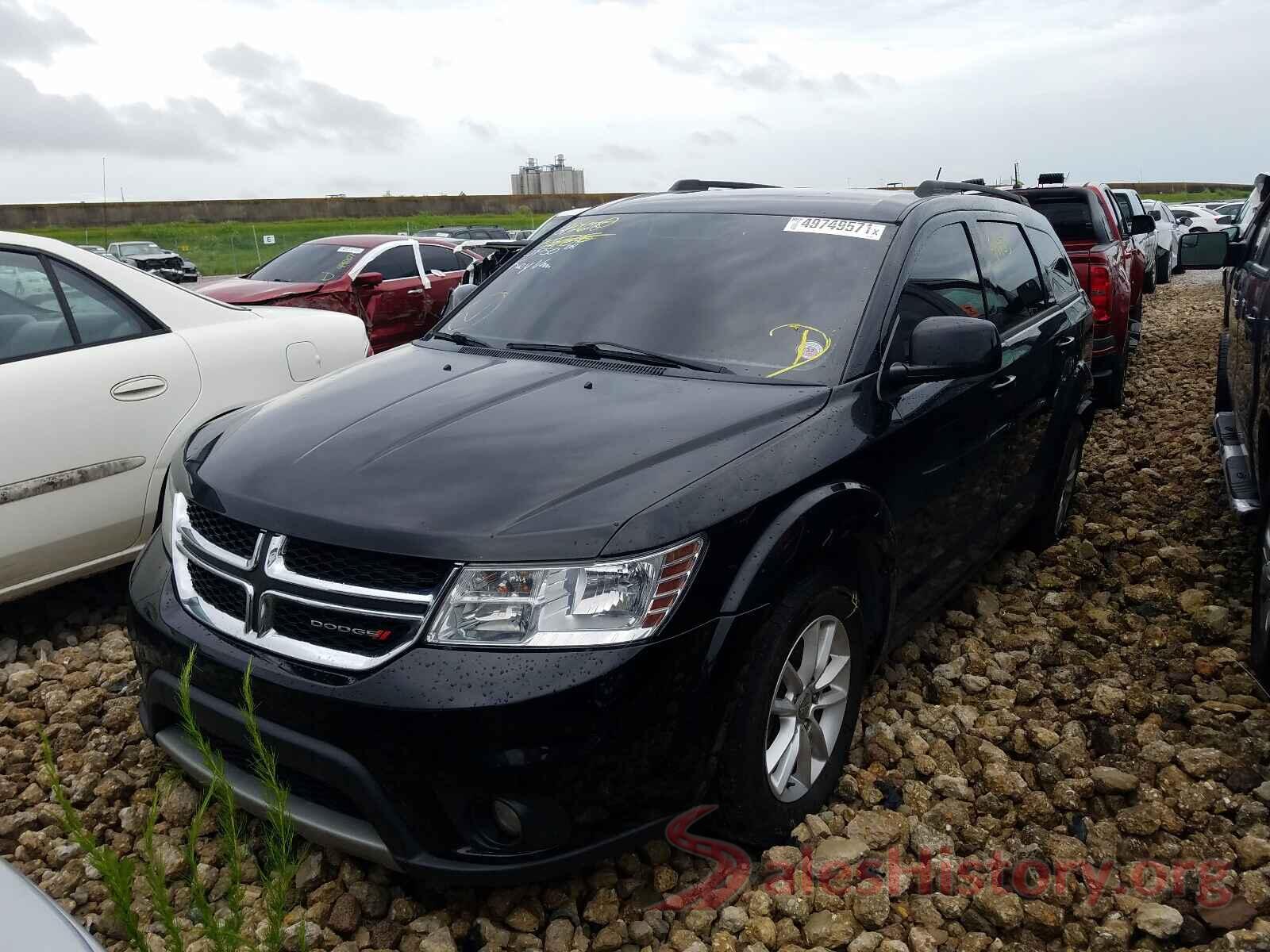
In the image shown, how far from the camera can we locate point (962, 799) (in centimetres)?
312

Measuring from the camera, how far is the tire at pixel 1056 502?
4.79 metres

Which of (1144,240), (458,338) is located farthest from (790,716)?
(1144,240)

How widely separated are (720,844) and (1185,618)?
258 cm

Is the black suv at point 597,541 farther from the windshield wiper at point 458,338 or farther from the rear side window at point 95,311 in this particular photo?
the rear side window at point 95,311

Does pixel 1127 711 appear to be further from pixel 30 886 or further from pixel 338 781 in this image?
pixel 30 886

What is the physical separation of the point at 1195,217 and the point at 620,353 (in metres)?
30.7

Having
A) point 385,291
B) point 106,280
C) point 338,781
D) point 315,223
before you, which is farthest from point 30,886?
point 315,223

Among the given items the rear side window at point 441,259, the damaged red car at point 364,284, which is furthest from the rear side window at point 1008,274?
the rear side window at point 441,259

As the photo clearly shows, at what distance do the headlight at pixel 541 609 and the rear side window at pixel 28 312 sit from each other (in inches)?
102

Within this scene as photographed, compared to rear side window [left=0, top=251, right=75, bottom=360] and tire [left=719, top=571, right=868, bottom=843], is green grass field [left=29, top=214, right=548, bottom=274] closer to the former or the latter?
rear side window [left=0, top=251, right=75, bottom=360]

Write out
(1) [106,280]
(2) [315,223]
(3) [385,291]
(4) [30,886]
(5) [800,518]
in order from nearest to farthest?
Answer: (4) [30,886], (5) [800,518], (1) [106,280], (3) [385,291], (2) [315,223]

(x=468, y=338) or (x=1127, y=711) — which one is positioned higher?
(x=468, y=338)

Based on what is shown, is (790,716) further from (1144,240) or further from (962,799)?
(1144,240)

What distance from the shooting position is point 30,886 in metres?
1.67
